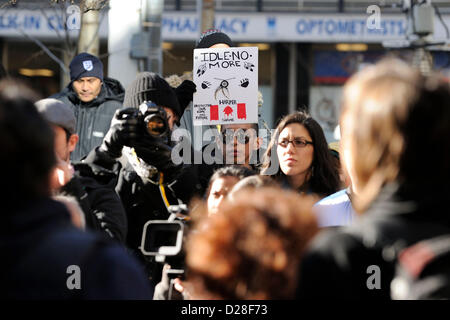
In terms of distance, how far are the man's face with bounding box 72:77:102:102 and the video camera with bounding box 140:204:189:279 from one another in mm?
3216

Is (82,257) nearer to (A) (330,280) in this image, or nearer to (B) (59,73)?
(A) (330,280)

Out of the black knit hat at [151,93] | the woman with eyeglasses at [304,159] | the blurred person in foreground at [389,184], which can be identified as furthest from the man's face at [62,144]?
the blurred person in foreground at [389,184]

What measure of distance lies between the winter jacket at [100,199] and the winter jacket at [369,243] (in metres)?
1.61

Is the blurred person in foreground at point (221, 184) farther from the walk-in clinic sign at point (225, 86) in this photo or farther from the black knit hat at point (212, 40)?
the black knit hat at point (212, 40)

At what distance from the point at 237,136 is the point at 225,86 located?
36 centimetres

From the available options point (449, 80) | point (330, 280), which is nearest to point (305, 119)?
point (449, 80)

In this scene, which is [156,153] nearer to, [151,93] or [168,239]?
[151,93]

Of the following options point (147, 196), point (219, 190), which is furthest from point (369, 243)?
point (147, 196)

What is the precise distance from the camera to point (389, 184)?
1994 millimetres

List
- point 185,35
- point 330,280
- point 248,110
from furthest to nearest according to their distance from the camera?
point 185,35, point 248,110, point 330,280

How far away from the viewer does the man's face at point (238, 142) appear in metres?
4.84

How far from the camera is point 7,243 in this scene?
1.93m

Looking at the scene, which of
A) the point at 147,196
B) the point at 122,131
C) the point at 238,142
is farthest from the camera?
the point at 238,142

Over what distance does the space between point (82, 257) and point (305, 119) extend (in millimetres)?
2929
